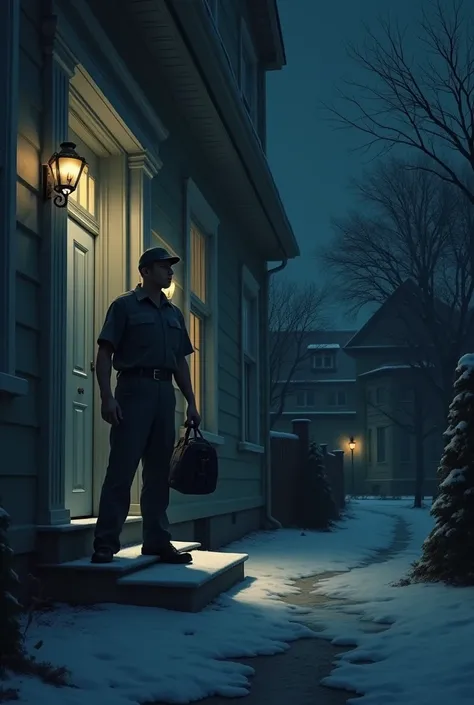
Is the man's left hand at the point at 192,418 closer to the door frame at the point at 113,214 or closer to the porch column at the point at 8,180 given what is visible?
the door frame at the point at 113,214

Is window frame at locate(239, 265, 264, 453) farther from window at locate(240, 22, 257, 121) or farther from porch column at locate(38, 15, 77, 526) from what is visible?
porch column at locate(38, 15, 77, 526)

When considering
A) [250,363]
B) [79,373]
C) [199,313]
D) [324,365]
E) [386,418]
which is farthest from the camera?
[324,365]

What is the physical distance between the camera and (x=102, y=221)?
21.7 ft

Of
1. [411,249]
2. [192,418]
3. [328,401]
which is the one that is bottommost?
[192,418]

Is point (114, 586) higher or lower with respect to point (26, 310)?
lower

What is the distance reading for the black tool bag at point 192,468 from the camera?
5.51 meters

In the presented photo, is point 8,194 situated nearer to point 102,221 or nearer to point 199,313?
point 102,221

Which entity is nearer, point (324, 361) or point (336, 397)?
point (336, 397)

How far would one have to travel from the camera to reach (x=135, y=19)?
6695 mm

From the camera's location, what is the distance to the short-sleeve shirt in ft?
17.7

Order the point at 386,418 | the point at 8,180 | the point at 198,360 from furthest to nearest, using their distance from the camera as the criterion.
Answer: the point at 386,418 → the point at 198,360 → the point at 8,180

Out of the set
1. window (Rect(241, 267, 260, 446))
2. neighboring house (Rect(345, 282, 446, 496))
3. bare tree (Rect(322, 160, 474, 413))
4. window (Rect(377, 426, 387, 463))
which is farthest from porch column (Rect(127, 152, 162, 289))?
window (Rect(377, 426, 387, 463))

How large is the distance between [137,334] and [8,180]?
1.31 m

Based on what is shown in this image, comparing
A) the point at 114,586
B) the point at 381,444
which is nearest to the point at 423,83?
the point at 114,586
